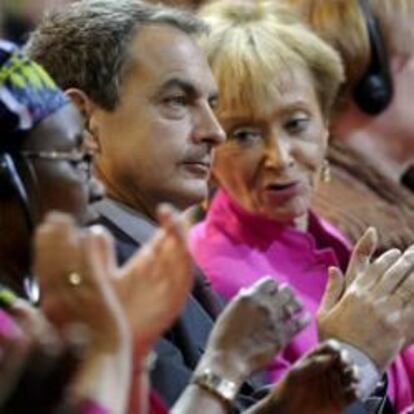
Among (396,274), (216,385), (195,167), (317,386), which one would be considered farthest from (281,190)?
(216,385)

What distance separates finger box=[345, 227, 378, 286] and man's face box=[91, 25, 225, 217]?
26 cm

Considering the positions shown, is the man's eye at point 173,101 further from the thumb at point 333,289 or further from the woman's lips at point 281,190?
the woman's lips at point 281,190

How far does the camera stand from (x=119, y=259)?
2574mm

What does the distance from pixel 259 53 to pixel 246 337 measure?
3.30 feet

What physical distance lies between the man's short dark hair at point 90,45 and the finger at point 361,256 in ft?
1.41

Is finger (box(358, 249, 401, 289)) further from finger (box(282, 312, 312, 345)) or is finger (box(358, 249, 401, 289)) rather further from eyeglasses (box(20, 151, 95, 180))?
eyeglasses (box(20, 151, 95, 180))

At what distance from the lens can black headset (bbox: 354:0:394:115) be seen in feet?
12.2

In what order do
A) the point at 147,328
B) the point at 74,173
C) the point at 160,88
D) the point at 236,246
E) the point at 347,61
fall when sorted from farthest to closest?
the point at 347,61 → the point at 236,246 → the point at 160,88 → the point at 74,173 → the point at 147,328

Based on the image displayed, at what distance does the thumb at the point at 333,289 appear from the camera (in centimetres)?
273

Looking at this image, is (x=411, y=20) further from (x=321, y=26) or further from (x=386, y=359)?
(x=386, y=359)

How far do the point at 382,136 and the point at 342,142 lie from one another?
4.4 inches

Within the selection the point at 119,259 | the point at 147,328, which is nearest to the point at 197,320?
the point at 119,259

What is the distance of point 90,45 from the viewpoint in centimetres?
271

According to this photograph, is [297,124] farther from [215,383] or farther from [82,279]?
[82,279]
